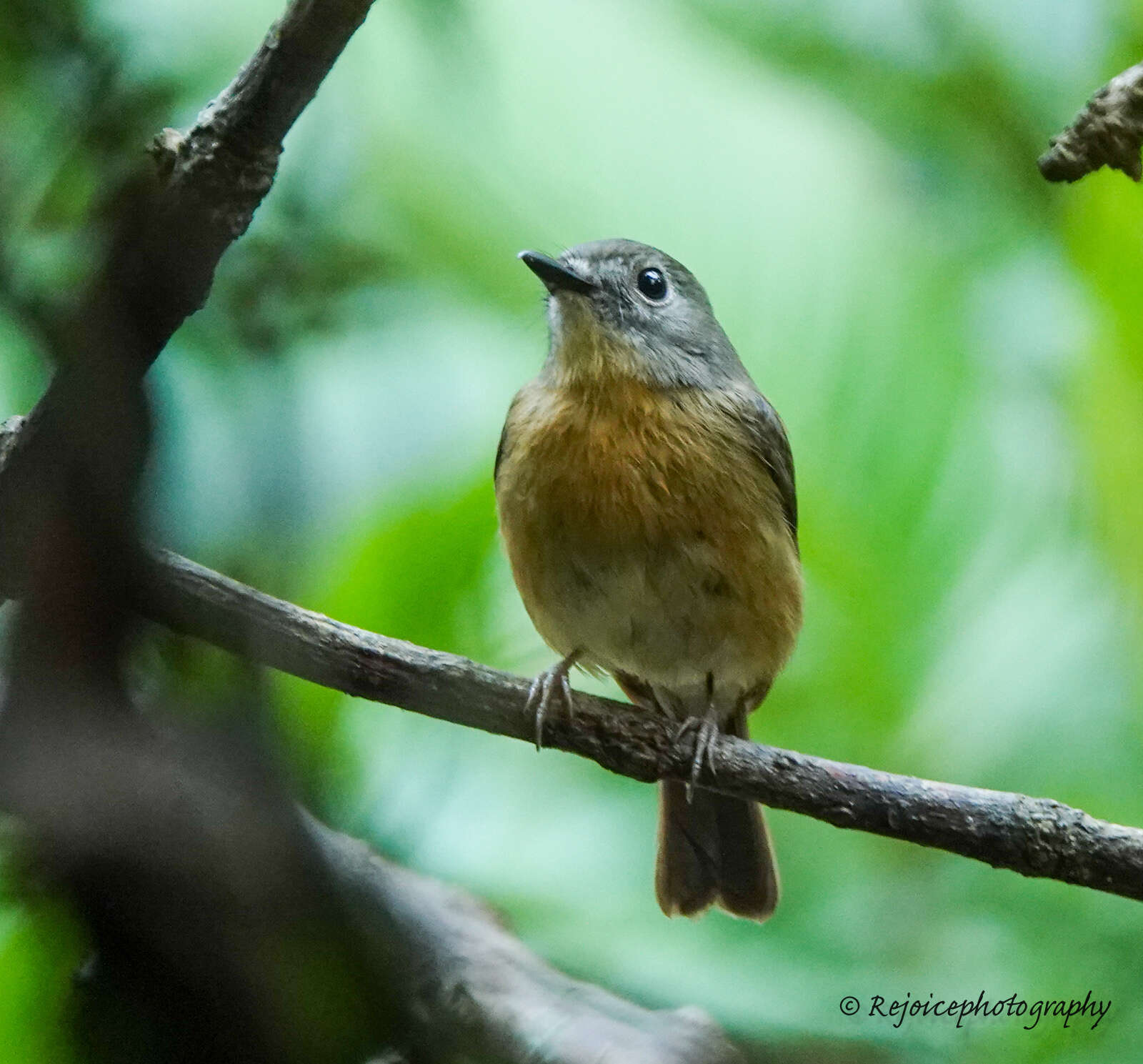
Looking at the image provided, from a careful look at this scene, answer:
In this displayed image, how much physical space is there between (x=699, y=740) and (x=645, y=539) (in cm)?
25

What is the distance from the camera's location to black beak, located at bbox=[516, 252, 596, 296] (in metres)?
1.16

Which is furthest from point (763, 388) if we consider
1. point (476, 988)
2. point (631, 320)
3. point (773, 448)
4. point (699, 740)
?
point (476, 988)

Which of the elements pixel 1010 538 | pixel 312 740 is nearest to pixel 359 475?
pixel 312 740

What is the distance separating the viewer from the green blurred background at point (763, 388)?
0.92 m

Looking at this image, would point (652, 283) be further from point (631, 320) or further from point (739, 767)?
point (739, 767)

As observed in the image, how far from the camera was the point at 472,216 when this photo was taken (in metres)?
1.25

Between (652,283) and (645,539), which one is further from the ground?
(652,283)

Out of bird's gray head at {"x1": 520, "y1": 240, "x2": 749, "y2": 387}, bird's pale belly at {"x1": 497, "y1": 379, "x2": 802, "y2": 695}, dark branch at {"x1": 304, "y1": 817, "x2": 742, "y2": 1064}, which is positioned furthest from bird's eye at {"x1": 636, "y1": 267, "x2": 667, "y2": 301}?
dark branch at {"x1": 304, "y1": 817, "x2": 742, "y2": 1064}

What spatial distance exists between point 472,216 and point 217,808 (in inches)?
29.3

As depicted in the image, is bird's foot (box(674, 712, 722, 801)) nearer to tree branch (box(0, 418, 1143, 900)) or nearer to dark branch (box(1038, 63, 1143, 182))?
tree branch (box(0, 418, 1143, 900))

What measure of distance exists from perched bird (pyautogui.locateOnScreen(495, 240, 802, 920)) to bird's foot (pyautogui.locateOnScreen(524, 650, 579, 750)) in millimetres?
90

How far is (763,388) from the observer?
1.43 meters

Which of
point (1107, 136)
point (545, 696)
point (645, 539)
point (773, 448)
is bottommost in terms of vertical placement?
point (545, 696)

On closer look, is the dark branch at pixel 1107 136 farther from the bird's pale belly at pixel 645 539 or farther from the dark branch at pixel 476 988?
the dark branch at pixel 476 988
